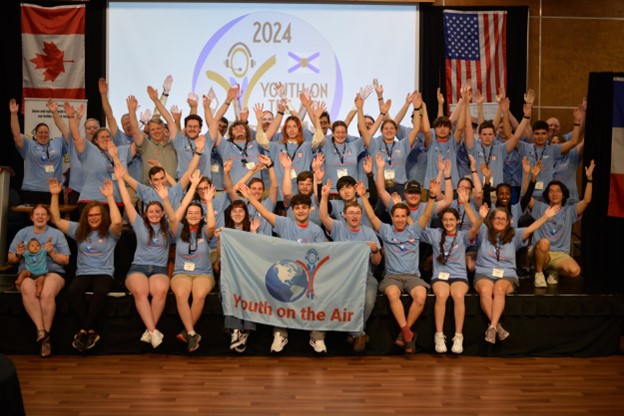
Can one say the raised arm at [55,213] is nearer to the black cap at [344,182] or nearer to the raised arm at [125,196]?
the raised arm at [125,196]

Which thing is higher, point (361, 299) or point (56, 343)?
point (361, 299)

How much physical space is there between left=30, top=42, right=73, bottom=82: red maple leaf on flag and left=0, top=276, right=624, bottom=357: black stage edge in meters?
4.16

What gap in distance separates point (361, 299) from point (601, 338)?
222cm

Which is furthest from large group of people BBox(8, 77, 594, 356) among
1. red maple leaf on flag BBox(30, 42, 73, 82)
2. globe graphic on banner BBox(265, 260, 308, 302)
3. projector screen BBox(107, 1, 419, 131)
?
red maple leaf on flag BBox(30, 42, 73, 82)

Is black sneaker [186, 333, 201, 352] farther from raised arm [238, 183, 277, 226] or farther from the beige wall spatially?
the beige wall

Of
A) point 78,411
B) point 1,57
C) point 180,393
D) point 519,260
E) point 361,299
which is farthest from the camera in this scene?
point 1,57

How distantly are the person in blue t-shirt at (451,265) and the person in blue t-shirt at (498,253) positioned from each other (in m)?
0.13

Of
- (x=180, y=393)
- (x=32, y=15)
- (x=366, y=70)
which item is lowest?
(x=180, y=393)

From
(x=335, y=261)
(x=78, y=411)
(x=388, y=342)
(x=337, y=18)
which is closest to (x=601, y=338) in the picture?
(x=388, y=342)

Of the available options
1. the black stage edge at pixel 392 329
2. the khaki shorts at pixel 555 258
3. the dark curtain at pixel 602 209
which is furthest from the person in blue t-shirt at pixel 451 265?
the dark curtain at pixel 602 209

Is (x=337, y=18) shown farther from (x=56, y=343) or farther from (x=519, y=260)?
(x=56, y=343)

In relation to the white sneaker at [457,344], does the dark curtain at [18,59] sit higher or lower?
higher

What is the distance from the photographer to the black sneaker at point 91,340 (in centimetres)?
684

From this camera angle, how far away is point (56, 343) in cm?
702
